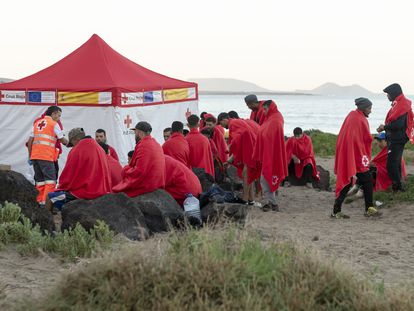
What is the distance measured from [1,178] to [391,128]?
6.21 m

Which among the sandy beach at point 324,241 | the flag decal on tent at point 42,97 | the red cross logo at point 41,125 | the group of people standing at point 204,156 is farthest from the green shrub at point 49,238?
the flag decal on tent at point 42,97

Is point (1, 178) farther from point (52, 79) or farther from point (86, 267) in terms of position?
point (52, 79)

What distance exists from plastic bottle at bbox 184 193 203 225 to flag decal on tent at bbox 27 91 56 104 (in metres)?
5.66

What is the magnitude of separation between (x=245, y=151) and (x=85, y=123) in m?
3.75

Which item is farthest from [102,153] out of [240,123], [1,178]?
[240,123]

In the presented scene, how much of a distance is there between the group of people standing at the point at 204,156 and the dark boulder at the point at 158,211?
0.39m

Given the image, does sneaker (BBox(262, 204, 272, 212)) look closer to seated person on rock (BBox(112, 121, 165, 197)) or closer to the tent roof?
seated person on rock (BBox(112, 121, 165, 197))

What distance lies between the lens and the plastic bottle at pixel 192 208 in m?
8.39

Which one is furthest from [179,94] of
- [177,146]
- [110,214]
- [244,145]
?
[110,214]

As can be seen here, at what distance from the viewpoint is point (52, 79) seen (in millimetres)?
13516

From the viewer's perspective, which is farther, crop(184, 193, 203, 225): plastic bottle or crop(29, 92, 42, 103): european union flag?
crop(29, 92, 42, 103): european union flag

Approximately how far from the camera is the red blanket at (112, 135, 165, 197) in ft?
28.4

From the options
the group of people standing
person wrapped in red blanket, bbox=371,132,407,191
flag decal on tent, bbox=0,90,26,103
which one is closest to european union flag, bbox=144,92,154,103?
the group of people standing

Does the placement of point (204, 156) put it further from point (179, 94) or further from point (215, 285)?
point (215, 285)
